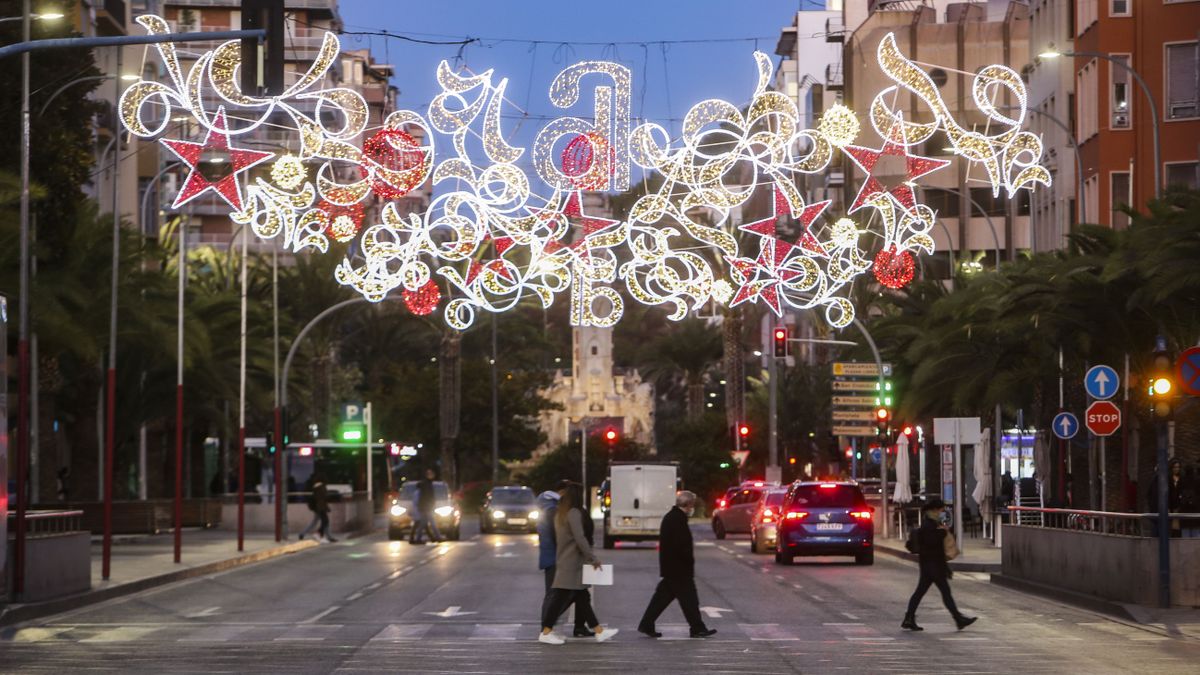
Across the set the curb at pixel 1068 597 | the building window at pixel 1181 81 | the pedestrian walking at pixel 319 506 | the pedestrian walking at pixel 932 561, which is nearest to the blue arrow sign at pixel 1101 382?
the curb at pixel 1068 597

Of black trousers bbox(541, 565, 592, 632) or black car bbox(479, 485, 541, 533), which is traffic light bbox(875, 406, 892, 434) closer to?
black car bbox(479, 485, 541, 533)

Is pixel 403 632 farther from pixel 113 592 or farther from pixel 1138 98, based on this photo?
pixel 1138 98

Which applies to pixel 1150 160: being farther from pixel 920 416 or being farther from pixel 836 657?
pixel 836 657

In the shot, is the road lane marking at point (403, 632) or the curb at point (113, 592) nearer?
the road lane marking at point (403, 632)

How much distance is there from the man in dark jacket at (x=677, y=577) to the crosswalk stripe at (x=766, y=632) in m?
0.52

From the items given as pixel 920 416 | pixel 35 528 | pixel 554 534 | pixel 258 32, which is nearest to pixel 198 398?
pixel 920 416

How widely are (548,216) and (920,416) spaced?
29.2m

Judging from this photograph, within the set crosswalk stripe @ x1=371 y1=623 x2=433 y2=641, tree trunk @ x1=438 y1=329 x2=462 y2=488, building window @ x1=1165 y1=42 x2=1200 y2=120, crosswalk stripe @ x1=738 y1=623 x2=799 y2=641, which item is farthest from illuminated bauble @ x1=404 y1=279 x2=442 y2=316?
tree trunk @ x1=438 y1=329 x2=462 y2=488

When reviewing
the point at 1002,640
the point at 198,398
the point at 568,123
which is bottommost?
the point at 1002,640

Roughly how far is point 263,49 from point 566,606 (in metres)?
6.85

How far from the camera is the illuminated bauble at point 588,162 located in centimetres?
3538

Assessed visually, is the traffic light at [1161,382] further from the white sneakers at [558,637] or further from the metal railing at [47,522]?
the metal railing at [47,522]

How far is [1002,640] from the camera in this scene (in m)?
22.3

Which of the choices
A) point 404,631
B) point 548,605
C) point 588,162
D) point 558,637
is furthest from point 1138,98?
point 558,637
